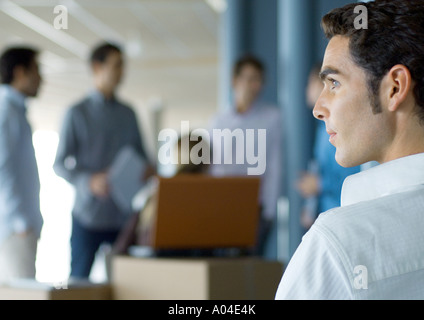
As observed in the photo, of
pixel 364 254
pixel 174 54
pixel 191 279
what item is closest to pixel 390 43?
pixel 364 254

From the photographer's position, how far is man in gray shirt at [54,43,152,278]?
8.83 feet

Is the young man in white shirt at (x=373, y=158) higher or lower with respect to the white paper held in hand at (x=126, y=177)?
lower

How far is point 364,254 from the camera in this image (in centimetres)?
61

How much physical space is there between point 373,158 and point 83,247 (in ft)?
6.79

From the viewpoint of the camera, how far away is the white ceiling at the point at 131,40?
6.33m

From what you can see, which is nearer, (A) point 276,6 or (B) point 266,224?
(B) point 266,224

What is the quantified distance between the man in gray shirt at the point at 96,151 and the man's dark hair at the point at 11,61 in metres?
0.43

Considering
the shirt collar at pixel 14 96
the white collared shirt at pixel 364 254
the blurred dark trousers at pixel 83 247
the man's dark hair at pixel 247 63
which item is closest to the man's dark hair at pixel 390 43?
the white collared shirt at pixel 364 254

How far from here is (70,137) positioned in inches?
108

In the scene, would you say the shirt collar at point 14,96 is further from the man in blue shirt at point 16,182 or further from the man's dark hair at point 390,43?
the man's dark hair at point 390,43

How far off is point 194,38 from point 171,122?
29.7 ft

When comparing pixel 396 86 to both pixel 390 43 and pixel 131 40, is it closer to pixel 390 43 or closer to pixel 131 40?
pixel 390 43
